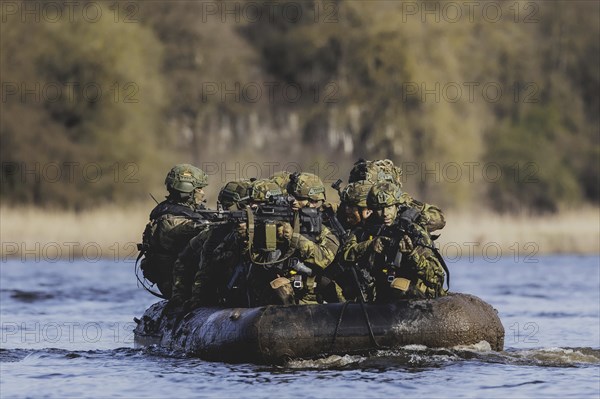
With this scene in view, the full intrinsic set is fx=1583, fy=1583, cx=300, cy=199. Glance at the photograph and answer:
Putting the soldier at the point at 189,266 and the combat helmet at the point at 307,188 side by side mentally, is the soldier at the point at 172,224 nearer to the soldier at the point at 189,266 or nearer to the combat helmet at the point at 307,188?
the soldier at the point at 189,266

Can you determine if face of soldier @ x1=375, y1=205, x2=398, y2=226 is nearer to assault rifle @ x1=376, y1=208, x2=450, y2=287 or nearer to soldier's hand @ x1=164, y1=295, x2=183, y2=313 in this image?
assault rifle @ x1=376, y1=208, x2=450, y2=287

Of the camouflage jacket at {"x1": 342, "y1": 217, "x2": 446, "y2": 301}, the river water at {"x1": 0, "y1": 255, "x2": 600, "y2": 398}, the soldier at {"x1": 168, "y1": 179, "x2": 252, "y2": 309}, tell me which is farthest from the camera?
the soldier at {"x1": 168, "y1": 179, "x2": 252, "y2": 309}

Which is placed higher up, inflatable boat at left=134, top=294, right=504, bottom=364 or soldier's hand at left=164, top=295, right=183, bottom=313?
soldier's hand at left=164, top=295, right=183, bottom=313

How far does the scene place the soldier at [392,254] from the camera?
50.3 feet

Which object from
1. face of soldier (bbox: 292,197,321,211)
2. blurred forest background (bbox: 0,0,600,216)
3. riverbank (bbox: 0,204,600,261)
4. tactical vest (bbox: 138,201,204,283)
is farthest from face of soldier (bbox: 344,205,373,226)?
blurred forest background (bbox: 0,0,600,216)

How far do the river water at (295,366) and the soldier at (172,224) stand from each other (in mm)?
1005

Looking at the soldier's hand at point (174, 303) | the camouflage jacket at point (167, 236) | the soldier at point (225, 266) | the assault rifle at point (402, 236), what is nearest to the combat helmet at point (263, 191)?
the soldier at point (225, 266)

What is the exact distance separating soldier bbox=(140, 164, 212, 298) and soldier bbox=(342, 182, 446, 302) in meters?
2.80

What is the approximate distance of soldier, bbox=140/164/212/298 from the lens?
18.3 metres

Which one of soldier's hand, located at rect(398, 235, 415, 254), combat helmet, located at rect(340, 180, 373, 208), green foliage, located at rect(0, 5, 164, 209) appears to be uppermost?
green foliage, located at rect(0, 5, 164, 209)

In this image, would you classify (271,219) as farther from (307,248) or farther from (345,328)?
(345,328)

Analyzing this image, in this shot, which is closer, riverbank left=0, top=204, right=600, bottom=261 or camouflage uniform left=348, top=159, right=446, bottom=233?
camouflage uniform left=348, top=159, right=446, bottom=233

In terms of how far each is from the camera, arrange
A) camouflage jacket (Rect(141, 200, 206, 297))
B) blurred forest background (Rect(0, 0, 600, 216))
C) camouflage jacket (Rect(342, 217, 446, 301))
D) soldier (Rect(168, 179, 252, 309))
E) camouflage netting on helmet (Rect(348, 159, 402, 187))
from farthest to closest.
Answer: blurred forest background (Rect(0, 0, 600, 216)) → camouflage netting on helmet (Rect(348, 159, 402, 187)) → camouflage jacket (Rect(141, 200, 206, 297)) → soldier (Rect(168, 179, 252, 309)) → camouflage jacket (Rect(342, 217, 446, 301))

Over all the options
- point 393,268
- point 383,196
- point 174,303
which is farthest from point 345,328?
point 174,303
